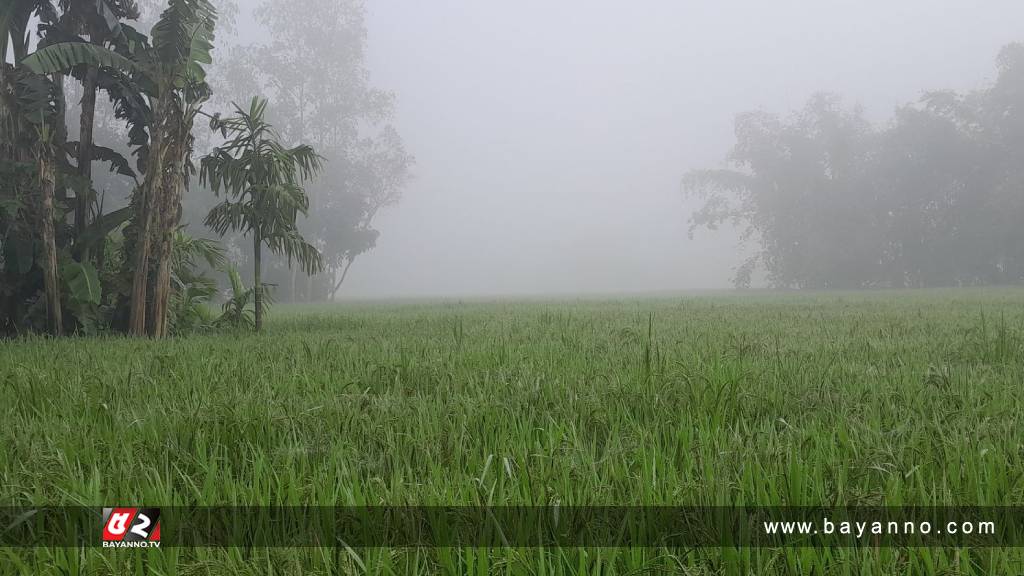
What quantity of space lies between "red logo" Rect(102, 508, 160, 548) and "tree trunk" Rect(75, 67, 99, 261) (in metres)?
9.39

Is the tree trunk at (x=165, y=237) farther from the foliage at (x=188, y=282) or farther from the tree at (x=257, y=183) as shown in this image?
the foliage at (x=188, y=282)

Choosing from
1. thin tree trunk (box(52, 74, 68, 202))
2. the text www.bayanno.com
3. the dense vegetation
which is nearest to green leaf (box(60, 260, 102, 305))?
thin tree trunk (box(52, 74, 68, 202))

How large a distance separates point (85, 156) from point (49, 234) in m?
2.03

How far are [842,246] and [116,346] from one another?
42.3 metres

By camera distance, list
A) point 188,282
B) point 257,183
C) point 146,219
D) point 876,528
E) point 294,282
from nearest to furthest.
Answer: point 876,528
point 146,219
point 257,183
point 188,282
point 294,282

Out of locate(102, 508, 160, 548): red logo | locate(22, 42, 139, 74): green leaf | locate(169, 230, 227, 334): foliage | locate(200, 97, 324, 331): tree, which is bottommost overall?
locate(102, 508, 160, 548): red logo

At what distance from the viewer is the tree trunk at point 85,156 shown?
8992 mm

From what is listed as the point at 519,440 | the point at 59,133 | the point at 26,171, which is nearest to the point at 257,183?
the point at 26,171

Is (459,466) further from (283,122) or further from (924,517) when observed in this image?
(283,122)

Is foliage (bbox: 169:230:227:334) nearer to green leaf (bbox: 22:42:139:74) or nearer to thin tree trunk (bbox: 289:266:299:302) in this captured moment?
green leaf (bbox: 22:42:139:74)

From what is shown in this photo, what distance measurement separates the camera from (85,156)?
927cm

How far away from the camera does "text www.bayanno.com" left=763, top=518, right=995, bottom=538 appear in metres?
1.55

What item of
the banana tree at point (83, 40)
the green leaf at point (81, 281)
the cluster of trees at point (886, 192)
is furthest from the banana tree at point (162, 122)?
the cluster of trees at point (886, 192)

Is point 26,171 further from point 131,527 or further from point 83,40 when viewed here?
point 131,527
